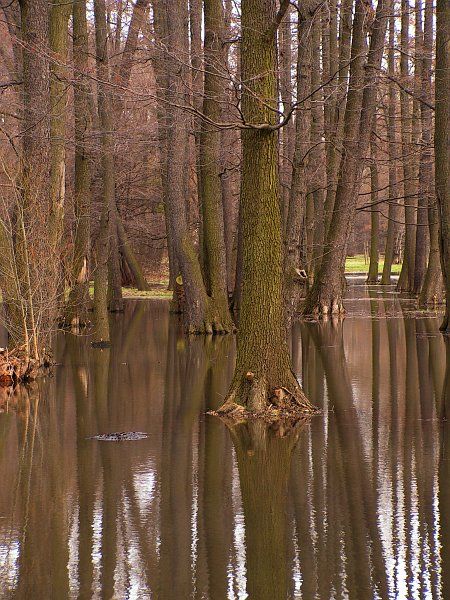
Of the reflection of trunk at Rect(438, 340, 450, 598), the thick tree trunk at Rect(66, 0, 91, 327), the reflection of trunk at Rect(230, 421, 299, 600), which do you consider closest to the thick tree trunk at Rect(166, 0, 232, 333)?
the thick tree trunk at Rect(66, 0, 91, 327)

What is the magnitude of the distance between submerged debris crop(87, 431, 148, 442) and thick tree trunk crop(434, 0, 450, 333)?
10.3 meters

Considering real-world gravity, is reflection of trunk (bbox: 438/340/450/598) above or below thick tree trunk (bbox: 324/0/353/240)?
below

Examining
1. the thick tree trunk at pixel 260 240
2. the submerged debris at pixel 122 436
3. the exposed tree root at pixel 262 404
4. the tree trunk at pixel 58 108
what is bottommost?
the submerged debris at pixel 122 436

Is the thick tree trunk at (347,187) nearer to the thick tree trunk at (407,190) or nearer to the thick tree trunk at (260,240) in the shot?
the thick tree trunk at (407,190)

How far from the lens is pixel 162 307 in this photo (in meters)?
36.4

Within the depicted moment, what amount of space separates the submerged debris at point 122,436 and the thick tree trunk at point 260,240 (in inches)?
55.8

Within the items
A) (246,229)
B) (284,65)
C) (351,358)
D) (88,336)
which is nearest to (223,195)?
(284,65)

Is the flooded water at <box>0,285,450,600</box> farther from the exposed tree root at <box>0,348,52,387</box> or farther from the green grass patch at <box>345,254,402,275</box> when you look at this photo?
the green grass patch at <box>345,254,402,275</box>

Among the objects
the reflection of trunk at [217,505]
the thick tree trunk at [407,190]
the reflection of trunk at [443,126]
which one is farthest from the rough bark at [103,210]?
the thick tree trunk at [407,190]

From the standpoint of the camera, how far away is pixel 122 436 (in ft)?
34.1

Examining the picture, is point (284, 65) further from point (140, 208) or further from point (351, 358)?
point (140, 208)

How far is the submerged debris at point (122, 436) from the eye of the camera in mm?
10242

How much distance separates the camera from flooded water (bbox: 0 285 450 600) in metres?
5.81

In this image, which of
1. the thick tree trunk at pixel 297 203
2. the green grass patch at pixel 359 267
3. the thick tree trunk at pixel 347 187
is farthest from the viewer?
the green grass patch at pixel 359 267
